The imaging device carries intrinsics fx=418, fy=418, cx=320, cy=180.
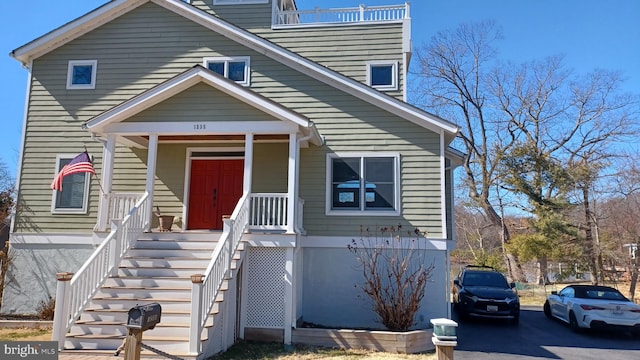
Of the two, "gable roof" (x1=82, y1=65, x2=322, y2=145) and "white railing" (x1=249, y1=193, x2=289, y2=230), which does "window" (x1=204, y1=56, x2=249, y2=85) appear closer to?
"gable roof" (x1=82, y1=65, x2=322, y2=145)

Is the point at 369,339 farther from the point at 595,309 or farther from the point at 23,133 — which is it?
the point at 23,133

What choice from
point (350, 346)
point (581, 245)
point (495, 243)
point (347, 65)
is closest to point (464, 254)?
point (495, 243)

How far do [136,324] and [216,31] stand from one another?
30.4ft

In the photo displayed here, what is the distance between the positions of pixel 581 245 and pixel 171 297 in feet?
64.0

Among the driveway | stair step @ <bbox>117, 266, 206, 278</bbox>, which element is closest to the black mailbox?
stair step @ <bbox>117, 266, 206, 278</bbox>

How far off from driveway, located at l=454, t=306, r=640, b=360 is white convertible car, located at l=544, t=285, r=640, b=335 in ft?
0.97

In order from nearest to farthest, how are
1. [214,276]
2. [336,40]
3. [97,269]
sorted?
[214,276], [97,269], [336,40]

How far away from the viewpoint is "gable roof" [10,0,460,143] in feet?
33.8

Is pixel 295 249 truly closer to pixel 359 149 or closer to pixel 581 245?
pixel 359 149

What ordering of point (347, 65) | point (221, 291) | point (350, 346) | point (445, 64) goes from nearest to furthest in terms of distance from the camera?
point (221, 291) → point (350, 346) → point (347, 65) → point (445, 64)

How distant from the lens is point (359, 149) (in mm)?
10172

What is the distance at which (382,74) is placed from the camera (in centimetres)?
1187

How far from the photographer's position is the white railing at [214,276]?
6.36 metres

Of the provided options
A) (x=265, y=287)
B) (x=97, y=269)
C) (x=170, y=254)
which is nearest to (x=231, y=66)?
(x=170, y=254)
